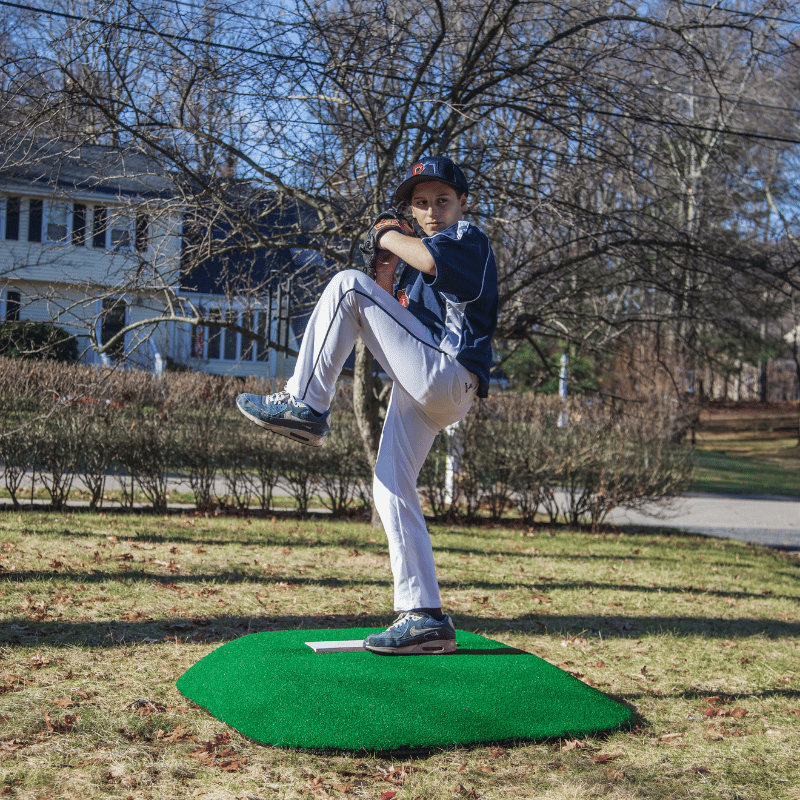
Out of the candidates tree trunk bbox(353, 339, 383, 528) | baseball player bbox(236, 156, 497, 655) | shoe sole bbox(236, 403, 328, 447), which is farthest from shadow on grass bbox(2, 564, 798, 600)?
shoe sole bbox(236, 403, 328, 447)

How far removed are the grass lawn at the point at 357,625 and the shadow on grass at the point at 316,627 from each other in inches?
0.9

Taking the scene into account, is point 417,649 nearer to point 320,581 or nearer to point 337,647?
point 337,647

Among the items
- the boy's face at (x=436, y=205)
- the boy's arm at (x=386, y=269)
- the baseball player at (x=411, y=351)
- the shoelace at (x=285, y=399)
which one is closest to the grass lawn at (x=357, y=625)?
the baseball player at (x=411, y=351)

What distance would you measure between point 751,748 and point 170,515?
7704 millimetres

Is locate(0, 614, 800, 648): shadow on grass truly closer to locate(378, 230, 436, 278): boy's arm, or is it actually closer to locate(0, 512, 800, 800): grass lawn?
locate(0, 512, 800, 800): grass lawn

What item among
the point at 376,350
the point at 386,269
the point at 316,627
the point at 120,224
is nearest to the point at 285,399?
the point at 376,350

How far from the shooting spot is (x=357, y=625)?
5.77 metres

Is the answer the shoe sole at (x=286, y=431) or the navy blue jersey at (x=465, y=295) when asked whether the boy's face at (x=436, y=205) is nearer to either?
the navy blue jersey at (x=465, y=295)

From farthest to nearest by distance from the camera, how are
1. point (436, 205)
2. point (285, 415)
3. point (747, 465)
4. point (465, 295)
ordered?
point (747, 465) → point (436, 205) → point (465, 295) → point (285, 415)

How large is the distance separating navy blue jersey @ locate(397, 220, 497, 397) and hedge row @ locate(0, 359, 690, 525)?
6079 millimetres

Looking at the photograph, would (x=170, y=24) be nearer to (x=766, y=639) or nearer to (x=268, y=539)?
(x=268, y=539)

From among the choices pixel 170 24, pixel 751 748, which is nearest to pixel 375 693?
pixel 751 748

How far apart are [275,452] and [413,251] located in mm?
6839

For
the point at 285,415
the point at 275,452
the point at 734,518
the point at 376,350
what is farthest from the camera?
the point at 734,518
